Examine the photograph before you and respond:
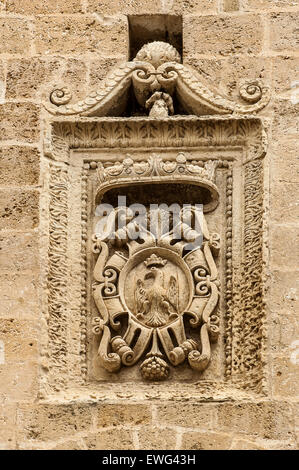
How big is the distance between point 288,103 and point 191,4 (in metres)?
0.77

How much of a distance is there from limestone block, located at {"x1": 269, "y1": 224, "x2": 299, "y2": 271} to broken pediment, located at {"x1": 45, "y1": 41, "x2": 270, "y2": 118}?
0.66m

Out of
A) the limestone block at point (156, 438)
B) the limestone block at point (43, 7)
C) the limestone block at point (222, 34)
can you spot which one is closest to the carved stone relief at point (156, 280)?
the limestone block at point (156, 438)

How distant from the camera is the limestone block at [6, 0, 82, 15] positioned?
31.3ft

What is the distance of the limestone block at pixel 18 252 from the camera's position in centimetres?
891

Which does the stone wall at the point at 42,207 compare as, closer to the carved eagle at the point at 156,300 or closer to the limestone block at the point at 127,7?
the limestone block at the point at 127,7

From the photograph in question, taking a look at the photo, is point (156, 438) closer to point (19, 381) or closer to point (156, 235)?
point (19, 381)

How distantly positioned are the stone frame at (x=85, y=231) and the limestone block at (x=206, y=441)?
32 cm

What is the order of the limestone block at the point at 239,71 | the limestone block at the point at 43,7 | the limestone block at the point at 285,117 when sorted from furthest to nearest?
the limestone block at the point at 43,7 → the limestone block at the point at 239,71 → the limestone block at the point at 285,117

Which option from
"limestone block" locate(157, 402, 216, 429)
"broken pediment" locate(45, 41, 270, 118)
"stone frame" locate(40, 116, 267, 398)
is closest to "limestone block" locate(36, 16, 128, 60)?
"broken pediment" locate(45, 41, 270, 118)

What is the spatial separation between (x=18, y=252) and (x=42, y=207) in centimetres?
26

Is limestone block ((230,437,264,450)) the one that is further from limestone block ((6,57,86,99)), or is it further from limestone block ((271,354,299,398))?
limestone block ((6,57,86,99))

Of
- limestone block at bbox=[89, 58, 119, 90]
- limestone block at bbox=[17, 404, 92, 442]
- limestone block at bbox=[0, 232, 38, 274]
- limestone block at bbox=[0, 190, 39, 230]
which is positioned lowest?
limestone block at bbox=[17, 404, 92, 442]
